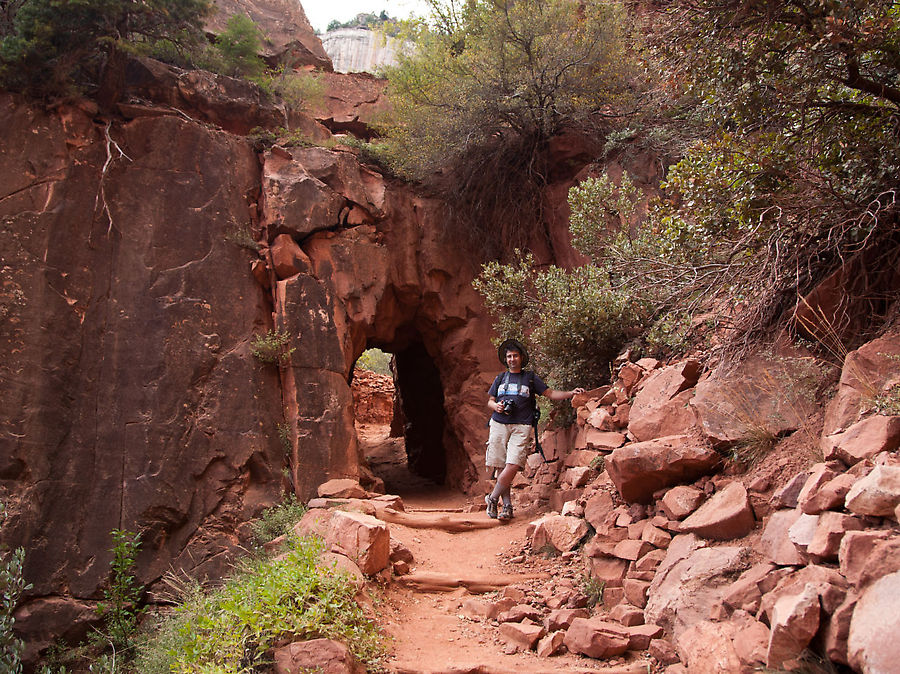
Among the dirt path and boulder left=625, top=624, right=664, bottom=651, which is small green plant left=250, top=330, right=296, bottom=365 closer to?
the dirt path

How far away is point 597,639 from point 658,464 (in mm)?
1352

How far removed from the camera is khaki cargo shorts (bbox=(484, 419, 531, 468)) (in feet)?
21.4

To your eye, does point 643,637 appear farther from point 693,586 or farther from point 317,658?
point 317,658

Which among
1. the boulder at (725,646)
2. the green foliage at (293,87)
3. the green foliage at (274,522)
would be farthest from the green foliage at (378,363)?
the boulder at (725,646)

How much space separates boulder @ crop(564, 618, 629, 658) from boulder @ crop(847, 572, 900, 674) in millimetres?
1409

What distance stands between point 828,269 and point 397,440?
13347mm

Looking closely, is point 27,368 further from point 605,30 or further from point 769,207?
point 605,30

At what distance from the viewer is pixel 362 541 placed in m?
4.94

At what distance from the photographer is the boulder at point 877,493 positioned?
2668 millimetres

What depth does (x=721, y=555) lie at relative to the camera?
12.0 feet

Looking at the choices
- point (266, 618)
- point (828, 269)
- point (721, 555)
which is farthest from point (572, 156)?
point (266, 618)

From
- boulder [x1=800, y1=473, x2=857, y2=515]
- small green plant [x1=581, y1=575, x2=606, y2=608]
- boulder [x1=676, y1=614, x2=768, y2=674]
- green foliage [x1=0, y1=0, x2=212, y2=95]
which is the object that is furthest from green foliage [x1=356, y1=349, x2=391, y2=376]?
boulder [x1=800, y1=473, x2=857, y2=515]

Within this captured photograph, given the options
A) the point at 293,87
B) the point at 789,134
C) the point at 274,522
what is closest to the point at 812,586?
the point at 789,134

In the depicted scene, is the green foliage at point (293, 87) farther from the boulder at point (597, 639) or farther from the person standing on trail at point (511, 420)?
the boulder at point (597, 639)
